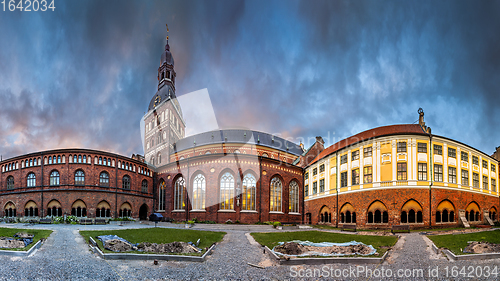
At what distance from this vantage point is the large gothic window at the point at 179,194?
40.5 metres

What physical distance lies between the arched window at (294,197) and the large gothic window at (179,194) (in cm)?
1561

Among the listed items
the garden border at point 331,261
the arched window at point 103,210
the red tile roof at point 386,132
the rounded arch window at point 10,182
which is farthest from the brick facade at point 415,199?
the rounded arch window at point 10,182

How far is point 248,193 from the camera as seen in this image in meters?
38.5

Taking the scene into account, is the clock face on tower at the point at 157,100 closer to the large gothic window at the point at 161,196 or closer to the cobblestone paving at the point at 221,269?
the large gothic window at the point at 161,196

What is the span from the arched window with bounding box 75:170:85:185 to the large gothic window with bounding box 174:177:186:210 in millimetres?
12237

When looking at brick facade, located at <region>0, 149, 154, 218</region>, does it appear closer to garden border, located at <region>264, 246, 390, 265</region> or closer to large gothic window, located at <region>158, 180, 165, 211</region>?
large gothic window, located at <region>158, 180, 165, 211</region>

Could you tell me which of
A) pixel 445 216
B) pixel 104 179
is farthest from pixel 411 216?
pixel 104 179

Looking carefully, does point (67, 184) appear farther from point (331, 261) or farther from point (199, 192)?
point (331, 261)

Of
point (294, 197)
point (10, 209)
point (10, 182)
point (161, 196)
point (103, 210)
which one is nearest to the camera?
point (103, 210)

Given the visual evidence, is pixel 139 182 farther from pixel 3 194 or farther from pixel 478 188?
pixel 478 188

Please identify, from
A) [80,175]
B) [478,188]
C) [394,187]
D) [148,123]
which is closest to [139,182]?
[80,175]

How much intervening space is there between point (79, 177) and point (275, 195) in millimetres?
26916

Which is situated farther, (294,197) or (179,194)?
(294,197)

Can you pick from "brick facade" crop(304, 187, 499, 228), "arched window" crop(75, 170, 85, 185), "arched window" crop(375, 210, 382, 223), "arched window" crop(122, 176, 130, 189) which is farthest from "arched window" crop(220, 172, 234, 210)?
"arched window" crop(75, 170, 85, 185)
